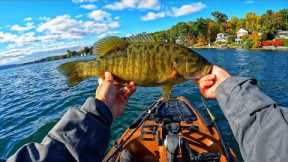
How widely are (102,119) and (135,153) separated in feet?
18.4

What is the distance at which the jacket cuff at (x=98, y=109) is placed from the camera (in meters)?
2.04

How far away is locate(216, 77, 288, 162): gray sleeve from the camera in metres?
1.61

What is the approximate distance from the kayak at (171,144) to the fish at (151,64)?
2.88 metres

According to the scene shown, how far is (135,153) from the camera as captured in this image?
24.3ft

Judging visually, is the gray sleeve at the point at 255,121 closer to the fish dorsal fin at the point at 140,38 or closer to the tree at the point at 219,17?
the fish dorsal fin at the point at 140,38

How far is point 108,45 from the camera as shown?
3.15 meters

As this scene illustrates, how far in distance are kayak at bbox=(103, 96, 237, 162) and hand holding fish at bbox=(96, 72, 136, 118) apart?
2876 millimetres

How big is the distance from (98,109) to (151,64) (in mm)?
922

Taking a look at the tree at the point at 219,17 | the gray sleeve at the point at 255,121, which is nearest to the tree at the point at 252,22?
the tree at the point at 219,17

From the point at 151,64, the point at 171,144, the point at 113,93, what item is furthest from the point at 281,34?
the point at 113,93

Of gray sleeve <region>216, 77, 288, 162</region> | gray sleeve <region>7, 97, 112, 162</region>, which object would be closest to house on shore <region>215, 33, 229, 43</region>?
gray sleeve <region>216, 77, 288, 162</region>

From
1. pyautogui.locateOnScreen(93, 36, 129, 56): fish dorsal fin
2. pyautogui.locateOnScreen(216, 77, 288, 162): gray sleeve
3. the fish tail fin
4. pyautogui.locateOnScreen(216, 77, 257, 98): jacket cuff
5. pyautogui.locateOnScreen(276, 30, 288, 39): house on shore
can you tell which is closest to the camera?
pyautogui.locateOnScreen(216, 77, 288, 162): gray sleeve

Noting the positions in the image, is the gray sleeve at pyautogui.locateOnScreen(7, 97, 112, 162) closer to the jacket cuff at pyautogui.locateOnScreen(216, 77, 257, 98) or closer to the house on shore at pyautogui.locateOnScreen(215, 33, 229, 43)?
the jacket cuff at pyautogui.locateOnScreen(216, 77, 257, 98)

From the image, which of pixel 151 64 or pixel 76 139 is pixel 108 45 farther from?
pixel 76 139
